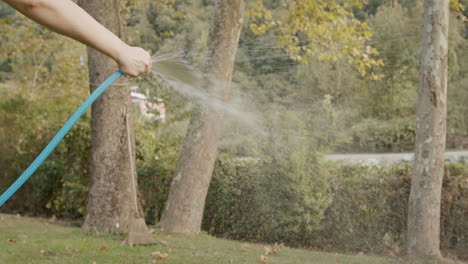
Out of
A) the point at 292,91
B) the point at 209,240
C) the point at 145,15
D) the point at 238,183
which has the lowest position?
the point at 209,240

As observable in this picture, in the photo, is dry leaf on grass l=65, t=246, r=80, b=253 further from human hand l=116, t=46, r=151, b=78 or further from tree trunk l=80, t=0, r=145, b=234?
human hand l=116, t=46, r=151, b=78

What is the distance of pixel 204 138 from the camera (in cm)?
715

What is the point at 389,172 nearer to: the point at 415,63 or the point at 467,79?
the point at 415,63

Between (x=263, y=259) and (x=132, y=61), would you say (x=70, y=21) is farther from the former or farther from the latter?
(x=263, y=259)

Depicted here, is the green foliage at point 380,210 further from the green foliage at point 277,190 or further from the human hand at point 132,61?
the human hand at point 132,61

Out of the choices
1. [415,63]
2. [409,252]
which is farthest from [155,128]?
[415,63]

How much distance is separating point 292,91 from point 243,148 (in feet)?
4.11

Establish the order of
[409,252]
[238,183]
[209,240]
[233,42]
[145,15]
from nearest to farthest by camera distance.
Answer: [409,252] < [209,240] < [233,42] < [238,183] < [145,15]

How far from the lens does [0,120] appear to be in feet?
32.7

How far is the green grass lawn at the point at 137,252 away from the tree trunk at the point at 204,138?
1.17ft

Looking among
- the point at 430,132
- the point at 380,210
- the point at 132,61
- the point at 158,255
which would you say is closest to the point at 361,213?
the point at 380,210

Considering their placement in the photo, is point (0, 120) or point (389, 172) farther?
point (0, 120)

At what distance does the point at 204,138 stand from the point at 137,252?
7.54 ft

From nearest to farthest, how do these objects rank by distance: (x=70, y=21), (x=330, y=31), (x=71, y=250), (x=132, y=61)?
1. (x=70, y=21)
2. (x=132, y=61)
3. (x=71, y=250)
4. (x=330, y=31)
